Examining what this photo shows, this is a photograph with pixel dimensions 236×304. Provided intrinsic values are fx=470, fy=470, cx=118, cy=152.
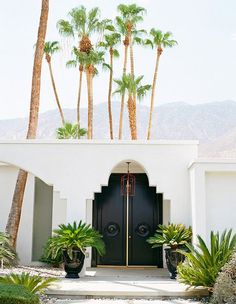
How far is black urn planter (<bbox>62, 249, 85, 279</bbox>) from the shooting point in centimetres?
1113

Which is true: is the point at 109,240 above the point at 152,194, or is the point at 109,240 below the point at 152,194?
below

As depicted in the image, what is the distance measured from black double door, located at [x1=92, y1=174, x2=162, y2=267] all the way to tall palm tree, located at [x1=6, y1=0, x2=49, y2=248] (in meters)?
2.31

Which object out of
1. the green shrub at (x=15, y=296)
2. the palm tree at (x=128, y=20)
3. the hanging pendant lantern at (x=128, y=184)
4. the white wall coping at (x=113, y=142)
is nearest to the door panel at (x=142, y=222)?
the hanging pendant lantern at (x=128, y=184)

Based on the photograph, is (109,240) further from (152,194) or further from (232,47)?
(232,47)

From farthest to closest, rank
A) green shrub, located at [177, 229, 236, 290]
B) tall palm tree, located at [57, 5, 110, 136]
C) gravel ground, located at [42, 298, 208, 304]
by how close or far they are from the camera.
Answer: tall palm tree, located at [57, 5, 110, 136], green shrub, located at [177, 229, 236, 290], gravel ground, located at [42, 298, 208, 304]

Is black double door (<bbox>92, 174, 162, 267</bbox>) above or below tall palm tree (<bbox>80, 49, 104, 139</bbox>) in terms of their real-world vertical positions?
below

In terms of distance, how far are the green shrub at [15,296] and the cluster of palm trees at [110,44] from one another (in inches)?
747

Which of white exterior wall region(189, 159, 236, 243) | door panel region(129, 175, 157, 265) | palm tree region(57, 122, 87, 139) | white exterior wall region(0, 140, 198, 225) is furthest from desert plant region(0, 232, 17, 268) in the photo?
palm tree region(57, 122, 87, 139)

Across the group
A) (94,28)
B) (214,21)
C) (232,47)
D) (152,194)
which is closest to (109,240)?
(152,194)

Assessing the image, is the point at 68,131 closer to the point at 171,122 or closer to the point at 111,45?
the point at 111,45

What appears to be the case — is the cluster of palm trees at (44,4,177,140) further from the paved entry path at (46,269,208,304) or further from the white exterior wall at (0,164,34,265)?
the paved entry path at (46,269,208,304)

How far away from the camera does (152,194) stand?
1460 cm

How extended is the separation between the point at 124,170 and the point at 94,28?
557 inches

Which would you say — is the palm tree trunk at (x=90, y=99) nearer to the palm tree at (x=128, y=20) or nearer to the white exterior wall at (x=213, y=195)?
the palm tree at (x=128, y=20)
